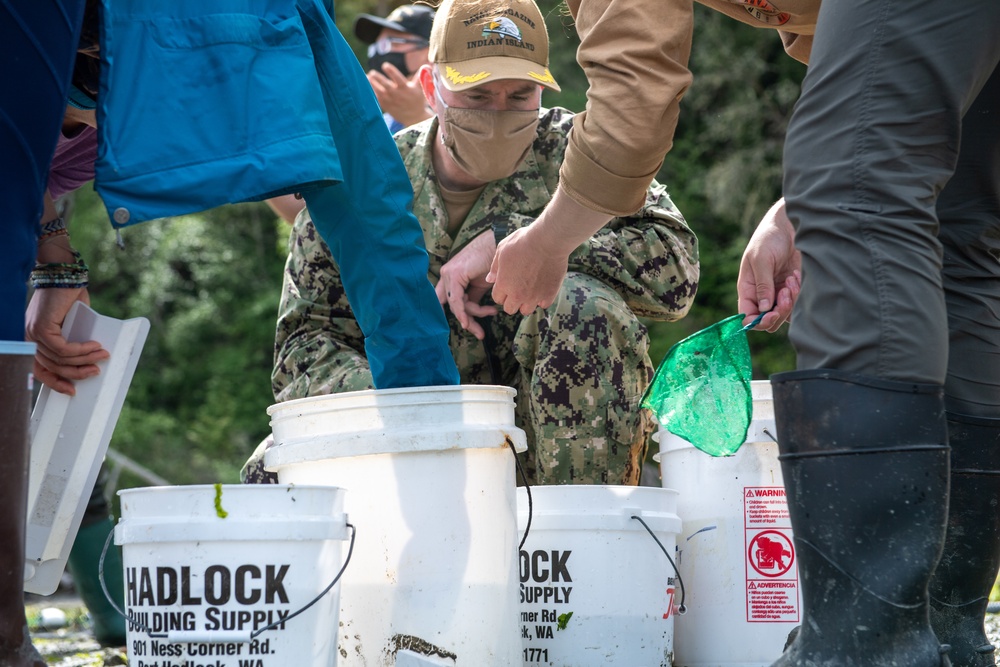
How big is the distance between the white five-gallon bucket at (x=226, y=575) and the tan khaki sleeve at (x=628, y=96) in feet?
2.16

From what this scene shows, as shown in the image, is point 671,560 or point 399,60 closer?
point 671,560

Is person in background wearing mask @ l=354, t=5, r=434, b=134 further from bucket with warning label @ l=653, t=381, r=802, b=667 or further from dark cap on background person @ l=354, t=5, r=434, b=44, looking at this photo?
bucket with warning label @ l=653, t=381, r=802, b=667

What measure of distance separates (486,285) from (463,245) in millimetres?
197

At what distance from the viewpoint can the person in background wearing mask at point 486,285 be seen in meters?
2.76

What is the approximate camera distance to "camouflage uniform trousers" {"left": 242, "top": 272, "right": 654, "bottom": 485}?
273 centimetres

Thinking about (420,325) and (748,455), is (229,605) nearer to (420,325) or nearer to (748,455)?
(420,325)

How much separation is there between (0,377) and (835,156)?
1133 mm

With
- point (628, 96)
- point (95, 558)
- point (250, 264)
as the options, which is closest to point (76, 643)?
point (95, 558)

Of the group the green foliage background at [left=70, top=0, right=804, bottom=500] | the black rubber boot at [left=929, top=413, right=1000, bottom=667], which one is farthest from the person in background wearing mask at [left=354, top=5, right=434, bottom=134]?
the green foliage background at [left=70, top=0, right=804, bottom=500]

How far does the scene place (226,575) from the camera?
159 centimetres

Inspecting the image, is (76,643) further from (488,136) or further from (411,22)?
(411,22)

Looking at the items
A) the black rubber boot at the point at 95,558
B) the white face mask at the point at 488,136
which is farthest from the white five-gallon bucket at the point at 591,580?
the black rubber boot at the point at 95,558

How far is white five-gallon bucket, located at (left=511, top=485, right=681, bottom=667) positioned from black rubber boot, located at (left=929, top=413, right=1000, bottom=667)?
1.95ft

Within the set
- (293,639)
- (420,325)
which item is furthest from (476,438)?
(293,639)
